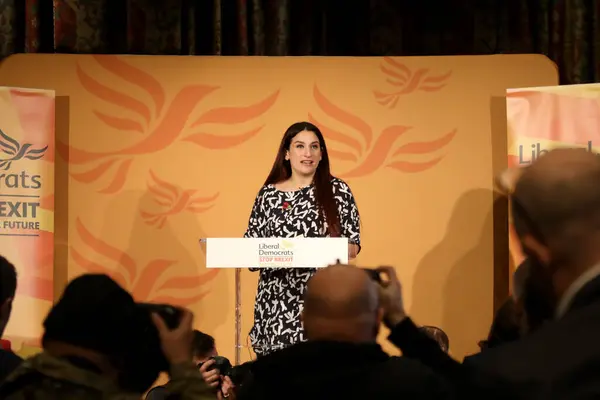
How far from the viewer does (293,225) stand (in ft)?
14.3

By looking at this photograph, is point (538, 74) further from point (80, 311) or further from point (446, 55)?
point (80, 311)

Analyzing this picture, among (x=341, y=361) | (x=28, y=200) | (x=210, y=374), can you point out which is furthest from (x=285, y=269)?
(x=341, y=361)

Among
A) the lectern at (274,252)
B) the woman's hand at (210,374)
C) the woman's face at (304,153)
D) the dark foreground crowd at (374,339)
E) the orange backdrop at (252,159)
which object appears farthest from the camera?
the orange backdrop at (252,159)

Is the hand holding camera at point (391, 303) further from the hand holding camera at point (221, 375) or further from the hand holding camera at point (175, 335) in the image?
the hand holding camera at point (221, 375)

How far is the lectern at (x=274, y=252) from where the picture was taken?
3.99 meters

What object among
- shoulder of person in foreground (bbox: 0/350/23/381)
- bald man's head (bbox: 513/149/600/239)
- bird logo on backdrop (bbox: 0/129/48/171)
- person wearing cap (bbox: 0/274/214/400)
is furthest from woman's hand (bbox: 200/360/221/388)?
bird logo on backdrop (bbox: 0/129/48/171)

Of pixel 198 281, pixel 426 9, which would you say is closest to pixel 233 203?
pixel 198 281

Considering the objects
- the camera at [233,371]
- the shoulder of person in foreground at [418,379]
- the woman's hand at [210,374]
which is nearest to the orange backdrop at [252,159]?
the camera at [233,371]

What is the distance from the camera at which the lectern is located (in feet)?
13.1

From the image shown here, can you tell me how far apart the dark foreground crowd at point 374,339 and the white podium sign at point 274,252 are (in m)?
1.94

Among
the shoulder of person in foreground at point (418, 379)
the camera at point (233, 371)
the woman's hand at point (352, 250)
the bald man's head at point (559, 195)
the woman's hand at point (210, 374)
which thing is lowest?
the camera at point (233, 371)

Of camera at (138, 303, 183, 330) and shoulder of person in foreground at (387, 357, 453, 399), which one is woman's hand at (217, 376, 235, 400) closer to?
camera at (138, 303, 183, 330)

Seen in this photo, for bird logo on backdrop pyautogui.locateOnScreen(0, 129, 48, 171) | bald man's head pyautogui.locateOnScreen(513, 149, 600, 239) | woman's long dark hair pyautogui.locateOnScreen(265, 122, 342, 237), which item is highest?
bird logo on backdrop pyautogui.locateOnScreen(0, 129, 48, 171)

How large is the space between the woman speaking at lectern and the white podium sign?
243 millimetres
